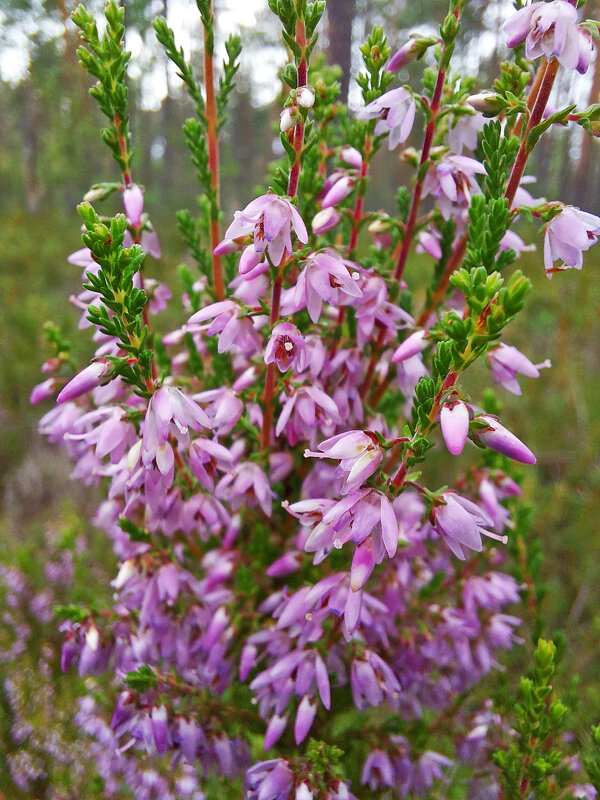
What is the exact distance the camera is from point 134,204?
134 centimetres

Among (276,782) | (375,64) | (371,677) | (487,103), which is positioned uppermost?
(375,64)

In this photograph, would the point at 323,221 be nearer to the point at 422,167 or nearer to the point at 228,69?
the point at 422,167

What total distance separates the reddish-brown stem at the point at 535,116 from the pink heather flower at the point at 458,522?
69 cm

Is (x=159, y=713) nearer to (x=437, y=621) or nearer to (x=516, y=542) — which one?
(x=437, y=621)

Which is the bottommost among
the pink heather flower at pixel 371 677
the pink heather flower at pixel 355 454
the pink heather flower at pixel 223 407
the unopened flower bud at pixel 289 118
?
the pink heather flower at pixel 371 677

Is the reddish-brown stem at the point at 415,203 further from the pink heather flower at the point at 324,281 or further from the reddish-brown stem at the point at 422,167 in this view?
the pink heather flower at the point at 324,281

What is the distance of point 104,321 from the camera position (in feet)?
3.53

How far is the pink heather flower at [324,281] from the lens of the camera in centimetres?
110

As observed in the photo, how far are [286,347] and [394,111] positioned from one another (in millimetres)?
604

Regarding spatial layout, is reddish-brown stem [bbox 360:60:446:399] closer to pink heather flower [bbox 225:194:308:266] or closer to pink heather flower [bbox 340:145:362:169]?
pink heather flower [bbox 340:145:362:169]

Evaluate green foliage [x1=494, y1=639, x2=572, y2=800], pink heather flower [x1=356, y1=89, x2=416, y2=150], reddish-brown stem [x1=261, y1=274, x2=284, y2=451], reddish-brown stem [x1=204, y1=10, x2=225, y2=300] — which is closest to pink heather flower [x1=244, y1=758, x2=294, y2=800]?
green foliage [x1=494, y1=639, x2=572, y2=800]

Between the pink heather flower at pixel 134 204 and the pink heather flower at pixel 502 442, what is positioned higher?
the pink heather flower at pixel 134 204

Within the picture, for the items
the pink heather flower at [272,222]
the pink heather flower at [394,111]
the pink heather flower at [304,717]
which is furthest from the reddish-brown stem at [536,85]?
the pink heather flower at [304,717]

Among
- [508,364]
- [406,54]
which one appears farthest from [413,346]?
[406,54]
